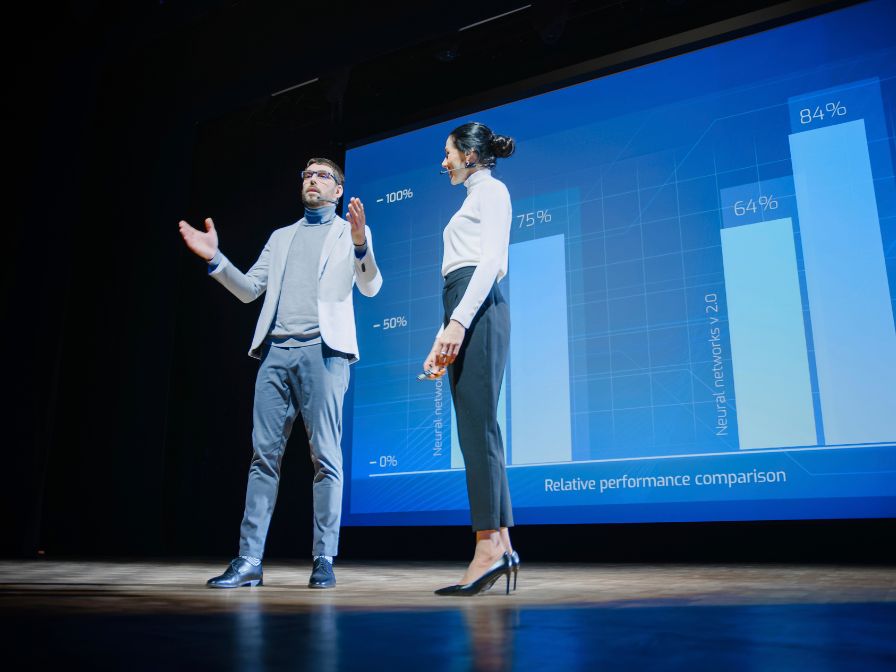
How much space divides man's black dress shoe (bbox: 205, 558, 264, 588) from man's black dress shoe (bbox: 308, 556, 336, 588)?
0.49 ft

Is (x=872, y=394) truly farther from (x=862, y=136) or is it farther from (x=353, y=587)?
(x=353, y=587)

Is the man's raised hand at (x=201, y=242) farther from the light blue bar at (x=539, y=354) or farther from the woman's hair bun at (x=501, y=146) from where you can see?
the light blue bar at (x=539, y=354)

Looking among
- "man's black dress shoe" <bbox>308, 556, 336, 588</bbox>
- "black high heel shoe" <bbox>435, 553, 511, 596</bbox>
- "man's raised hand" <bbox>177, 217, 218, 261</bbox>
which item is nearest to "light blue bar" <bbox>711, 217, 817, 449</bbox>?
"black high heel shoe" <bbox>435, 553, 511, 596</bbox>

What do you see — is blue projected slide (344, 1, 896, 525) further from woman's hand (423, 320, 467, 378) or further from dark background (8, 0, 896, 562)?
woman's hand (423, 320, 467, 378)

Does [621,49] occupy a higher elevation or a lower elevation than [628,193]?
higher

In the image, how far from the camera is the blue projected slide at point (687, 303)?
2904 mm

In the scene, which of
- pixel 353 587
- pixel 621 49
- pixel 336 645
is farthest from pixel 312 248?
pixel 621 49

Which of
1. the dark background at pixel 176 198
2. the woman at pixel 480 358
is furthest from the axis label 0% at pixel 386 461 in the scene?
the woman at pixel 480 358

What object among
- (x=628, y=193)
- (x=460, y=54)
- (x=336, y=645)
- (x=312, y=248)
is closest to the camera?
(x=336, y=645)

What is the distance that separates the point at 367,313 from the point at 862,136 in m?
2.42

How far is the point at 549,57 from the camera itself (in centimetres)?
399

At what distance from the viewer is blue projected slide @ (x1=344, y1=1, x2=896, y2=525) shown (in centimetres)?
290

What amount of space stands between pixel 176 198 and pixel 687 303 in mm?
3352

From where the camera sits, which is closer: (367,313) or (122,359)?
(367,313)
